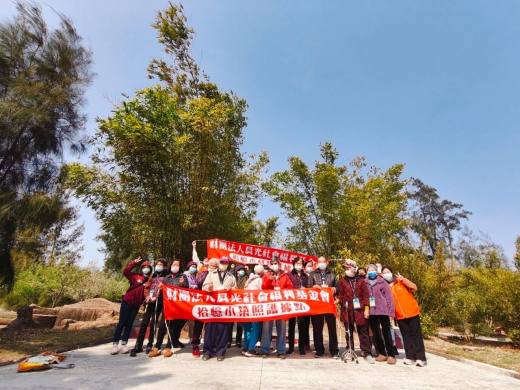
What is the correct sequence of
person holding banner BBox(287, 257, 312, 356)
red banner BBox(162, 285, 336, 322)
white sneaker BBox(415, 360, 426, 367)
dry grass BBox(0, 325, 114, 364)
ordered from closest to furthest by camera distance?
white sneaker BBox(415, 360, 426, 367) < red banner BBox(162, 285, 336, 322) < dry grass BBox(0, 325, 114, 364) < person holding banner BBox(287, 257, 312, 356)

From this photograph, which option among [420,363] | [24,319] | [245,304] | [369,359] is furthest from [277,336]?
[24,319]

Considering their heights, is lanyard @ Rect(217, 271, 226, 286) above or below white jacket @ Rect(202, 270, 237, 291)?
above

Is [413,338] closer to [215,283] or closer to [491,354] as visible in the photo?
[215,283]

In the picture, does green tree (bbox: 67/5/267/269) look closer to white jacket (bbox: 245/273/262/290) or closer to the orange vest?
white jacket (bbox: 245/273/262/290)

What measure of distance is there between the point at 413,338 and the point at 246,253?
5.87 metres

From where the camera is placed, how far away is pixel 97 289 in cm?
2072

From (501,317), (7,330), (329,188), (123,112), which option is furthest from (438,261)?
(7,330)

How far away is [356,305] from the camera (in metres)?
6.61

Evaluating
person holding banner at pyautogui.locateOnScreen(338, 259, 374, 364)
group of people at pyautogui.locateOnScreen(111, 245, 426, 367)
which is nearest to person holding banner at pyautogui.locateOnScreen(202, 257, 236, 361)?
group of people at pyautogui.locateOnScreen(111, 245, 426, 367)

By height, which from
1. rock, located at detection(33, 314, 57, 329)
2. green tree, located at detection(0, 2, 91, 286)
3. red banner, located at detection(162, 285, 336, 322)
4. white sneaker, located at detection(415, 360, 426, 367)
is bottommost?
white sneaker, located at detection(415, 360, 426, 367)

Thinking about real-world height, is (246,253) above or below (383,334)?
above

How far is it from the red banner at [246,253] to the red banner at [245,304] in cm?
329

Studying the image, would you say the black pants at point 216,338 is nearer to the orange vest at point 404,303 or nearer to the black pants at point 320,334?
the black pants at point 320,334

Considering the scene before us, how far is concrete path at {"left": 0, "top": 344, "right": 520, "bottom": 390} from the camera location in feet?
14.3
